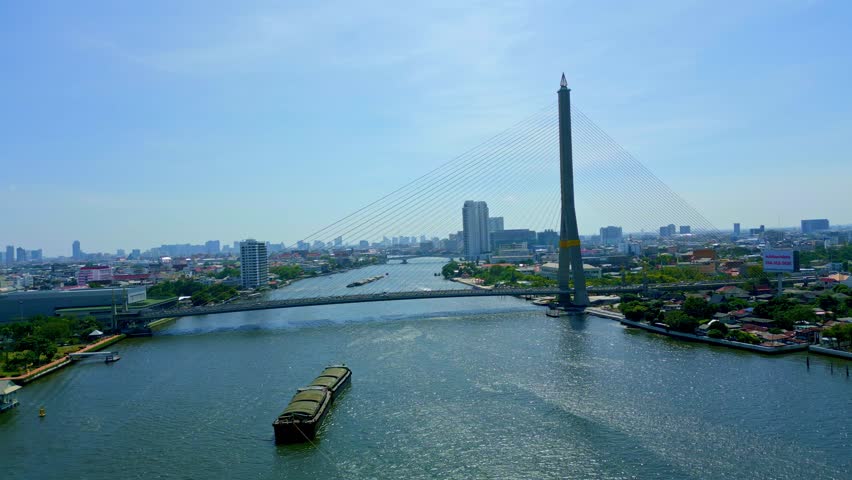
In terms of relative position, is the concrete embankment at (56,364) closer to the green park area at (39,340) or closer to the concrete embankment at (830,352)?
the green park area at (39,340)

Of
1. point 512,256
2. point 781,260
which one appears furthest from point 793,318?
point 512,256

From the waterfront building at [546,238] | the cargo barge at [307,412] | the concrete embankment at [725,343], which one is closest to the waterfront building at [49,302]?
the cargo barge at [307,412]

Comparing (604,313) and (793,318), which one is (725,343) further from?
(604,313)

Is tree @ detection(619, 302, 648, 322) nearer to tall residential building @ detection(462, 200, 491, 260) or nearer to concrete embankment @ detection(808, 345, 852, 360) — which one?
concrete embankment @ detection(808, 345, 852, 360)

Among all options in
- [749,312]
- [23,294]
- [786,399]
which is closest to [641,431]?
[786,399]

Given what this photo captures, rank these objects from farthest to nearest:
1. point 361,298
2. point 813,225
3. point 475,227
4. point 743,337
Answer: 1. point 813,225
2. point 475,227
3. point 361,298
4. point 743,337

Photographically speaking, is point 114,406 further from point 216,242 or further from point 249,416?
point 216,242

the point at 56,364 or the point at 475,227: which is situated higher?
the point at 475,227
